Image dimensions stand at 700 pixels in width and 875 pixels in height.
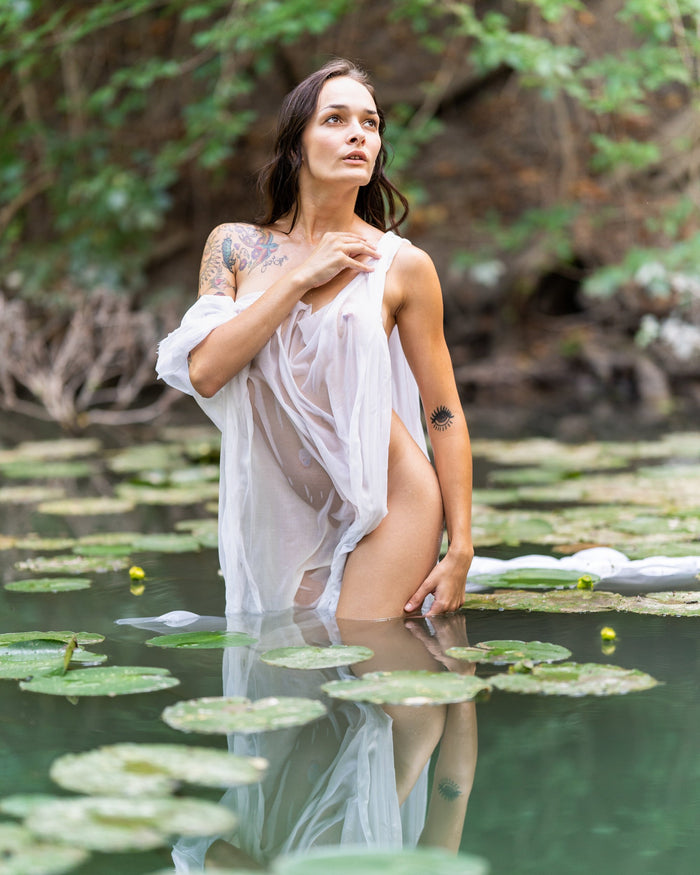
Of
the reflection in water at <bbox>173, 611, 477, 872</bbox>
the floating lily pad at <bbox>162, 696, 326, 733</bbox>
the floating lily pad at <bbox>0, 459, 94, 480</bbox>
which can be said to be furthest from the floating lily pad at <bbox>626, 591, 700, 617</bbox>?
the floating lily pad at <bbox>0, 459, 94, 480</bbox>

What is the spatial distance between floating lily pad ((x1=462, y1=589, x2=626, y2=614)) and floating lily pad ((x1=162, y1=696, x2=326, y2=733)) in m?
0.75

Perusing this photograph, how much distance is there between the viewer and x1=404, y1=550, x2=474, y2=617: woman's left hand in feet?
7.18

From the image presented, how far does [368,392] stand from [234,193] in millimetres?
7289

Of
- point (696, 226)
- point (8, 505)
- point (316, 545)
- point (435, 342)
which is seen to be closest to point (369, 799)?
point (316, 545)

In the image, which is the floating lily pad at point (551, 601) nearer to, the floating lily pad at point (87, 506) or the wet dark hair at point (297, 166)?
the wet dark hair at point (297, 166)

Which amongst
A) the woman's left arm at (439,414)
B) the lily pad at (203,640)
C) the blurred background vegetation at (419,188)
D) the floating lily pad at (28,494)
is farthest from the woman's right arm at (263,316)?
the blurred background vegetation at (419,188)

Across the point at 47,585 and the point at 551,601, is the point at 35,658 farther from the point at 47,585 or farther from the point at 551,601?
the point at 551,601

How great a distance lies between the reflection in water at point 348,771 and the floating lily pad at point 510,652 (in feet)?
0.10

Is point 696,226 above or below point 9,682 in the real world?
above

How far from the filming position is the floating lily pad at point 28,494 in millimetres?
3900

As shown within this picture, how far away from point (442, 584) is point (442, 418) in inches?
13.3

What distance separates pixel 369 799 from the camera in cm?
Answer: 142

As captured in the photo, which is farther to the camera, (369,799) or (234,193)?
(234,193)

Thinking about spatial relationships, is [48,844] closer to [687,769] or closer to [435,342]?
[687,769]
